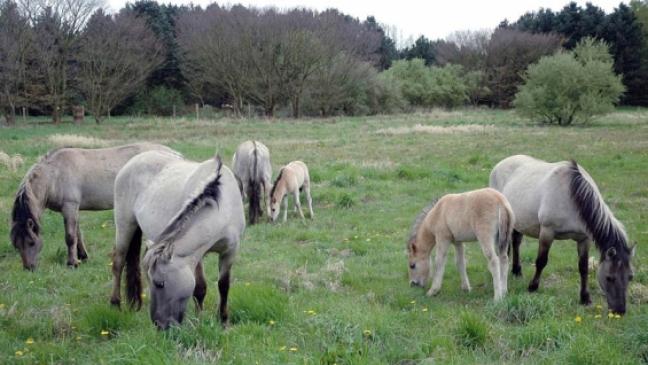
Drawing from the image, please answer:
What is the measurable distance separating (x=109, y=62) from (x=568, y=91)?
31874 millimetres

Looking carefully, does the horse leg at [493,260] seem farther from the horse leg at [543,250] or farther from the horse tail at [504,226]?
the horse leg at [543,250]

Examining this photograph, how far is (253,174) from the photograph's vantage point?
36.7ft

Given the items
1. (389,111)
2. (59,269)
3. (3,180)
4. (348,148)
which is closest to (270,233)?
(59,269)

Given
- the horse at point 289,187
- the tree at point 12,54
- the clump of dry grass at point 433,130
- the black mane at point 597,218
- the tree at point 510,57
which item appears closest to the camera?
the black mane at point 597,218

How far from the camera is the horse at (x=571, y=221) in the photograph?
19.1ft

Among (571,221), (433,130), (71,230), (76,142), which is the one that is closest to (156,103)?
(76,142)

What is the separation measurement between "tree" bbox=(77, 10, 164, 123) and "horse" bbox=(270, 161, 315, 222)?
3176 cm

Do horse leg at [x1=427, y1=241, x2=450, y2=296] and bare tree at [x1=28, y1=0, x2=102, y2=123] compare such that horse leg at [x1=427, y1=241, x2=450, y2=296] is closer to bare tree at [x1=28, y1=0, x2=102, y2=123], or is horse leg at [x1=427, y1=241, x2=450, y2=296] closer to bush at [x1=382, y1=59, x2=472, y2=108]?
bare tree at [x1=28, y1=0, x2=102, y2=123]

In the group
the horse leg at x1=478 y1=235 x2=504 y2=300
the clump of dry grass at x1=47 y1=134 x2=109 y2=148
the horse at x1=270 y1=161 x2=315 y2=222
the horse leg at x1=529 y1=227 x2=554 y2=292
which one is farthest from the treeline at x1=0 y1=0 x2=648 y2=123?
the horse leg at x1=529 y1=227 x2=554 y2=292

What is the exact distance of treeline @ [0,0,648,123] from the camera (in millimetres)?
38188

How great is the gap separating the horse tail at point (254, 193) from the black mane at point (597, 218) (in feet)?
20.4

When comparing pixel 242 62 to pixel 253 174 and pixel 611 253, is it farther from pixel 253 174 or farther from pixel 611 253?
pixel 611 253

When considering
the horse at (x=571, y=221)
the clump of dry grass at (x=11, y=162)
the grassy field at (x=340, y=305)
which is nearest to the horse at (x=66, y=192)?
the grassy field at (x=340, y=305)

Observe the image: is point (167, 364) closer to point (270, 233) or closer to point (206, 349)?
point (206, 349)
